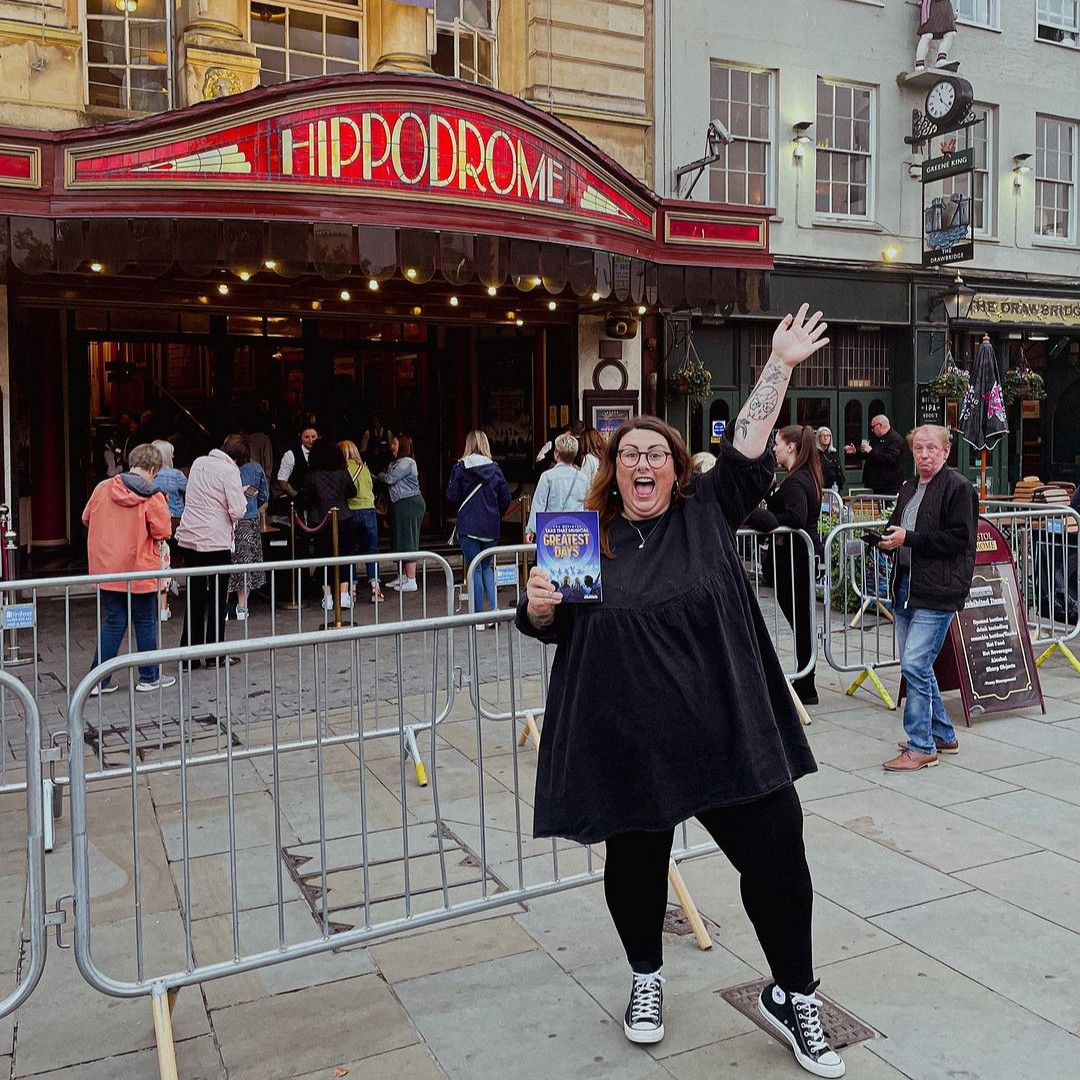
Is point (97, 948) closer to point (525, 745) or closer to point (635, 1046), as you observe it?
point (635, 1046)

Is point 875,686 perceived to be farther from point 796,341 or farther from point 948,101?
point 948,101

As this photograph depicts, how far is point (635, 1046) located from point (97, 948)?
2224 millimetres

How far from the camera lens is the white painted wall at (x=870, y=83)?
1545 cm

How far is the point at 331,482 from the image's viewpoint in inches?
460

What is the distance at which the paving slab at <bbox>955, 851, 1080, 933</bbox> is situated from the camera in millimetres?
4516

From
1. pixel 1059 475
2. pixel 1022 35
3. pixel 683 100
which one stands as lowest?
pixel 1059 475

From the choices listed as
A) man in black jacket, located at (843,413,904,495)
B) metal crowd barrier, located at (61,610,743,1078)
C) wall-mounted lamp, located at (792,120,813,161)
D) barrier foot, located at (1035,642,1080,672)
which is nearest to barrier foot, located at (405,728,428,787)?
metal crowd barrier, located at (61,610,743,1078)

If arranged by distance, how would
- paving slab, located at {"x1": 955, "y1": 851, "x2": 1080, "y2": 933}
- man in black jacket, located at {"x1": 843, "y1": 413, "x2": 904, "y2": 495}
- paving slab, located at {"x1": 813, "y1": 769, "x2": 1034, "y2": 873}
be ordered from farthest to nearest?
man in black jacket, located at {"x1": 843, "y1": 413, "x2": 904, "y2": 495} < paving slab, located at {"x1": 813, "y1": 769, "x2": 1034, "y2": 873} < paving slab, located at {"x1": 955, "y1": 851, "x2": 1080, "y2": 933}

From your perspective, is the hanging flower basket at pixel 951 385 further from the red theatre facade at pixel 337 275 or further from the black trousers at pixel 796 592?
the black trousers at pixel 796 592

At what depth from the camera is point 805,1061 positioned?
3.38 meters

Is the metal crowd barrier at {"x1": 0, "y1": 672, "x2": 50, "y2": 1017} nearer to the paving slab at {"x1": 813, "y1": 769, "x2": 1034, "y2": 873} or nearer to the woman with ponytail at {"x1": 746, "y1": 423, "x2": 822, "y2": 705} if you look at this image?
the paving slab at {"x1": 813, "y1": 769, "x2": 1034, "y2": 873}

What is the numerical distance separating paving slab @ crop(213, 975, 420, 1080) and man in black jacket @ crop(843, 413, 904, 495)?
37.1ft

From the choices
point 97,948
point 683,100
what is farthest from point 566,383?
point 97,948

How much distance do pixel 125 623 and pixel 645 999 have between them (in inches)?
227
